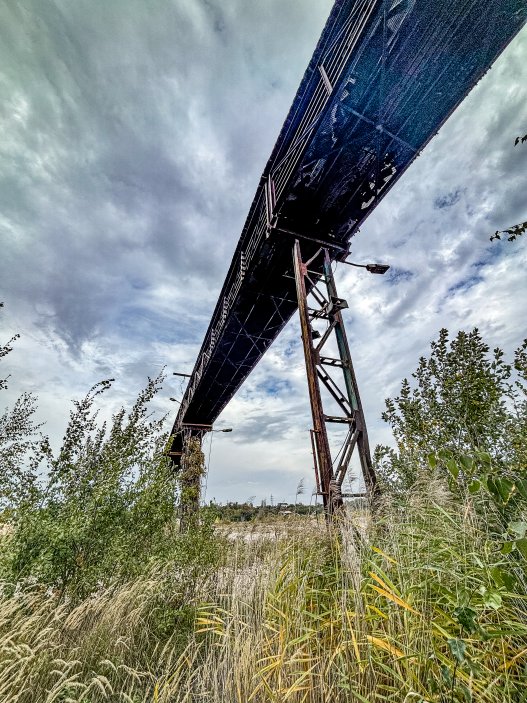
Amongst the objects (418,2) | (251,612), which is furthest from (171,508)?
(418,2)

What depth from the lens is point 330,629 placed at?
234 cm

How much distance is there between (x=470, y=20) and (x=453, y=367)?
16.5 feet

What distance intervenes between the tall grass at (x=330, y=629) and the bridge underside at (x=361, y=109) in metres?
5.75

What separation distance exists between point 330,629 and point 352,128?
22.4 ft

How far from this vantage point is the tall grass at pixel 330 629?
65.7 inches

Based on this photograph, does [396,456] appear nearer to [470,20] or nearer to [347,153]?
[347,153]

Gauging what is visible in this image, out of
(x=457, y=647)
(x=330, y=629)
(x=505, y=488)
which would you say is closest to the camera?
(x=457, y=647)

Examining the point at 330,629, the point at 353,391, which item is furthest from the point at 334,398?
the point at 330,629

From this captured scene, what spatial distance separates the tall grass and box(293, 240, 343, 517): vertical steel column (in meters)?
0.76

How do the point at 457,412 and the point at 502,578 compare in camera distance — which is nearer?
the point at 502,578

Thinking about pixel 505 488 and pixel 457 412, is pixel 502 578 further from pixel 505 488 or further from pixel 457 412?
pixel 457 412

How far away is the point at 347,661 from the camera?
1919 mm

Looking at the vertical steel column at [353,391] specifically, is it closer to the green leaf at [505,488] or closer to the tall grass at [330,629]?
the tall grass at [330,629]

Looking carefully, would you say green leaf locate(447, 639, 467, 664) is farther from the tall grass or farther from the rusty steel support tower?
the rusty steel support tower
